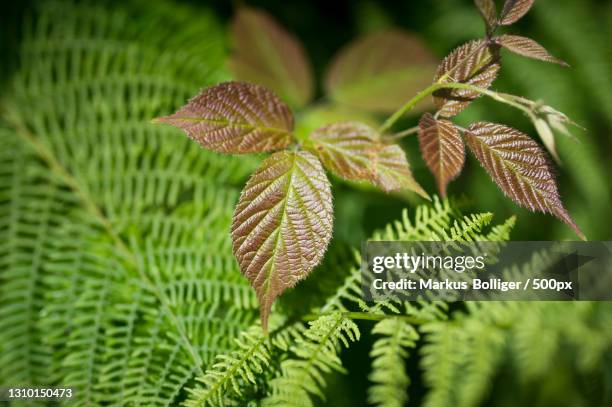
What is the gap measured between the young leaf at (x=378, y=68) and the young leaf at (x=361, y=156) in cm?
78

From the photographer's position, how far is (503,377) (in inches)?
71.7

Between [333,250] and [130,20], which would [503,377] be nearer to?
[333,250]

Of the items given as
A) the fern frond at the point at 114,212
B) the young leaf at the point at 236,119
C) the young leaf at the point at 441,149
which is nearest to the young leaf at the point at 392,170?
the young leaf at the point at 441,149

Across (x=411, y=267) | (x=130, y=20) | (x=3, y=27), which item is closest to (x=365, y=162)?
(x=411, y=267)

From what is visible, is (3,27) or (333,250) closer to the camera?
(333,250)

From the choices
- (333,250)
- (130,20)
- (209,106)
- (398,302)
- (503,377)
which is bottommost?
(503,377)

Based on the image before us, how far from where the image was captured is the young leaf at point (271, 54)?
1.88 m

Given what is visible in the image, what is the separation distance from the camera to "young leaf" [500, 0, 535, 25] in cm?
100

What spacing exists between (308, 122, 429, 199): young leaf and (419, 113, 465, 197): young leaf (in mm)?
108

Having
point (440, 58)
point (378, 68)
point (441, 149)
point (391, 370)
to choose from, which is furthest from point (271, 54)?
point (391, 370)

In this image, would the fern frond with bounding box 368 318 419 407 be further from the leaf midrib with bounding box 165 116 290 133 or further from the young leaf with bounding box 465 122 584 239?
the leaf midrib with bounding box 165 116 290 133

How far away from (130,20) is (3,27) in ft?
1.76

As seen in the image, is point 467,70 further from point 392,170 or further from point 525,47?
point 392,170

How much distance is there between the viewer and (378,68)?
1991 millimetres
